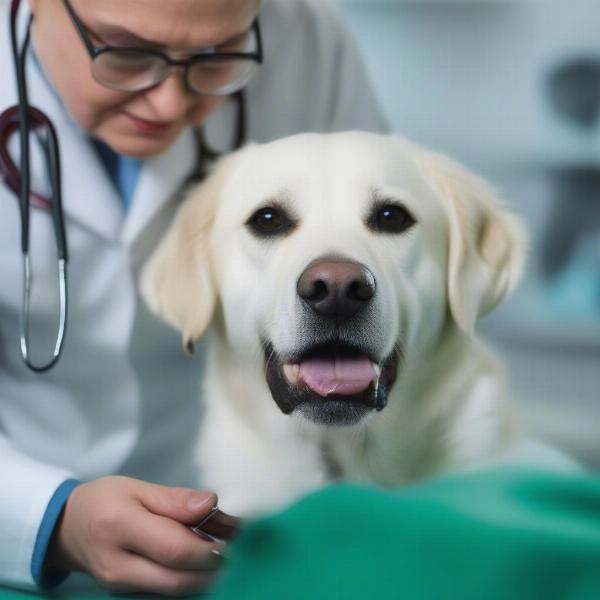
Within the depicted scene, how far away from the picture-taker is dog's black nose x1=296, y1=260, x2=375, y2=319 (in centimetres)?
81

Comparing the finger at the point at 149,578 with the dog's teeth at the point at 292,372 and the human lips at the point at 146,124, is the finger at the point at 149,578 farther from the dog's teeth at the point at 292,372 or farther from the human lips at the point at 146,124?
the human lips at the point at 146,124

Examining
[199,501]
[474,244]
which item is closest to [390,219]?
[474,244]

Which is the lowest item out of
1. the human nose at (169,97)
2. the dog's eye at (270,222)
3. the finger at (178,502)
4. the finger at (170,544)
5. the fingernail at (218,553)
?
the finger at (170,544)

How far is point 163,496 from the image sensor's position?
2.77 feet

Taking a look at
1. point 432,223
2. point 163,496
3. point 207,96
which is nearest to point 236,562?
point 163,496

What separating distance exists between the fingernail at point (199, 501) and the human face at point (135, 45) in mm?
448

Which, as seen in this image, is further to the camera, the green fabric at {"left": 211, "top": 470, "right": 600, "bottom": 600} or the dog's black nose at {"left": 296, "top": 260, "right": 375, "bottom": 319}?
the dog's black nose at {"left": 296, "top": 260, "right": 375, "bottom": 319}

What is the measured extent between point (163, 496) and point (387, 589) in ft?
1.26

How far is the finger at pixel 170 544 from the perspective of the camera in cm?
79

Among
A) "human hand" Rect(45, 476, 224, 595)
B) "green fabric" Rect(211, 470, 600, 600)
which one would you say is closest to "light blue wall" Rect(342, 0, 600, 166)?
"human hand" Rect(45, 476, 224, 595)

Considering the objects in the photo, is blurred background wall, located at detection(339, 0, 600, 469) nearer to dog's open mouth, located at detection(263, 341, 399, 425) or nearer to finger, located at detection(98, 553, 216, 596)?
dog's open mouth, located at detection(263, 341, 399, 425)

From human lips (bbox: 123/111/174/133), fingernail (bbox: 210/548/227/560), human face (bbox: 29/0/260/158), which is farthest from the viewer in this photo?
human lips (bbox: 123/111/174/133)

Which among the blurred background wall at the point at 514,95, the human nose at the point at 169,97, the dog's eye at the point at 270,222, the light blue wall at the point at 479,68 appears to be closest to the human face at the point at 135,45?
the human nose at the point at 169,97

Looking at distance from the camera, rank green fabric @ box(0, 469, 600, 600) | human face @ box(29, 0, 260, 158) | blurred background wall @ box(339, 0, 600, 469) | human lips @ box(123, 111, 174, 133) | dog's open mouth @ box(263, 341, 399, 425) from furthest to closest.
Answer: blurred background wall @ box(339, 0, 600, 469), human lips @ box(123, 111, 174, 133), human face @ box(29, 0, 260, 158), dog's open mouth @ box(263, 341, 399, 425), green fabric @ box(0, 469, 600, 600)
